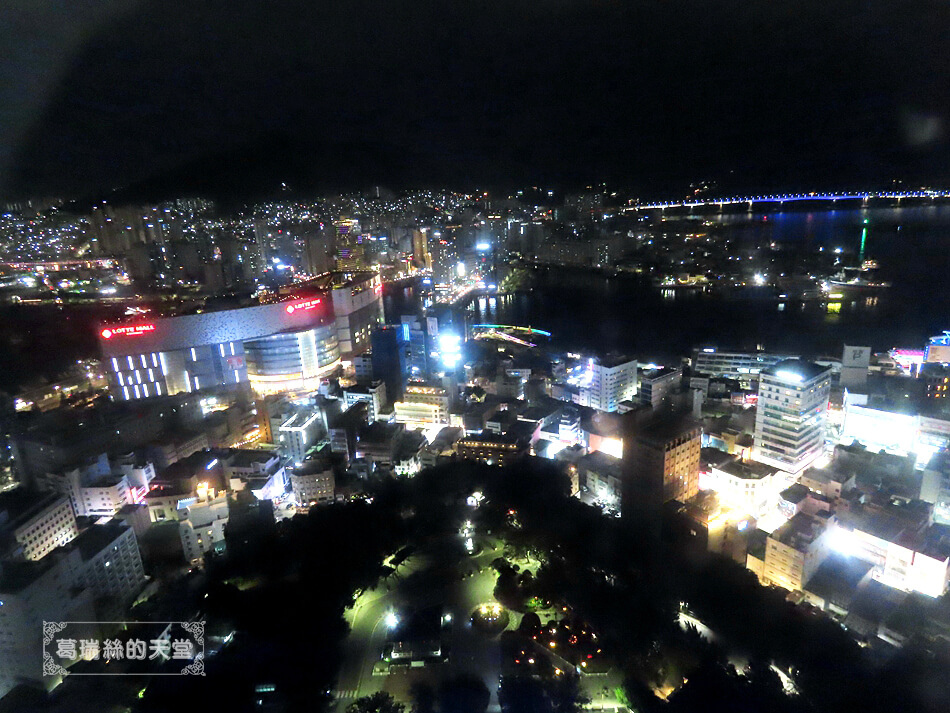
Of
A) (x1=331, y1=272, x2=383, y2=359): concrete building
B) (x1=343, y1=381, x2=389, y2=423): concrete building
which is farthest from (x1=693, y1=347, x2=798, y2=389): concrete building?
(x1=331, y1=272, x2=383, y2=359): concrete building

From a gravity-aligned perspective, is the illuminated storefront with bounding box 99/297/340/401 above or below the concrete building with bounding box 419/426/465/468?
above

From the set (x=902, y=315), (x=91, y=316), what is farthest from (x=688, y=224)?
(x=91, y=316)

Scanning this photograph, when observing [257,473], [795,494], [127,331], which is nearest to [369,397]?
[257,473]

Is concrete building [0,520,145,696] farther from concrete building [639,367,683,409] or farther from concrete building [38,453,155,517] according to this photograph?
concrete building [639,367,683,409]

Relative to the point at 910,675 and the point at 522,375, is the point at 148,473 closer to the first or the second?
the point at 522,375

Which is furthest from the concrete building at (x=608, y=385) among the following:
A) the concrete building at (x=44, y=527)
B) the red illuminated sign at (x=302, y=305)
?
the concrete building at (x=44, y=527)

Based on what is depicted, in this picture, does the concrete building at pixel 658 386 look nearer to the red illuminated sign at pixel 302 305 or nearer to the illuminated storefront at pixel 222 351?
the illuminated storefront at pixel 222 351

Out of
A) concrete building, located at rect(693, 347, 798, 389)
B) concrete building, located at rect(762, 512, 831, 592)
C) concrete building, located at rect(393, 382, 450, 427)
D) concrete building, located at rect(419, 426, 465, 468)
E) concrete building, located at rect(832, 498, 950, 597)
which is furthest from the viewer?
concrete building, located at rect(693, 347, 798, 389)
